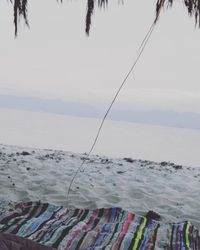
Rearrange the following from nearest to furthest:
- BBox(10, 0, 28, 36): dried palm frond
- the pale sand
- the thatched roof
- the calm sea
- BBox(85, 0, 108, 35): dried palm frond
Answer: the thatched roof, BBox(85, 0, 108, 35): dried palm frond, BBox(10, 0, 28, 36): dried palm frond, the pale sand, the calm sea

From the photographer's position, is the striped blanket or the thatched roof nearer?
the thatched roof

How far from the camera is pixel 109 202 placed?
5688mm

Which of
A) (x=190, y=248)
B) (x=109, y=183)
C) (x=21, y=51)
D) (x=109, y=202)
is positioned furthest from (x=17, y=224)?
(x=21, y=51)

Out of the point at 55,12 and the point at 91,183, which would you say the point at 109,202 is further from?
the point at 55,12

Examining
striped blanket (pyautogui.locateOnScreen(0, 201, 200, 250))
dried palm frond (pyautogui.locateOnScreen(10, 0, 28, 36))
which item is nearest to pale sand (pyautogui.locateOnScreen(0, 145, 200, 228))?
striped blanket (pyautogui.locateOnScreen(0, 201, 200, 250))

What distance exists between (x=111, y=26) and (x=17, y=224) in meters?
5.46

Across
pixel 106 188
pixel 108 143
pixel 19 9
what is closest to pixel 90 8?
pixel 19 9

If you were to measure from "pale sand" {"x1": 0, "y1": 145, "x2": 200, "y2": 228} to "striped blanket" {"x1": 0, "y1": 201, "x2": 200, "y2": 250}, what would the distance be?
92cm

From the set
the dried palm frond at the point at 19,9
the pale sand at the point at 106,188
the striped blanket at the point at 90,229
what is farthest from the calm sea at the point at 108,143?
the dried palm frond at the point at 19,9

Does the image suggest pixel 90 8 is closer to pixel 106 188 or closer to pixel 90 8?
pixel 90 8

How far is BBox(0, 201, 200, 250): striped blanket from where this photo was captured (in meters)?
3.51

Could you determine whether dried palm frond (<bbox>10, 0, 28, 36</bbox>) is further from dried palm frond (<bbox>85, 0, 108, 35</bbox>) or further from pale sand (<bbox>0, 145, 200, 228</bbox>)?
pale sand (<bbox>0, 145, 200, 228</bbox>)

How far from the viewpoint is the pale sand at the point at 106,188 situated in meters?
5.55

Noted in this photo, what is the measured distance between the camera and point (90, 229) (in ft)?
12.7
